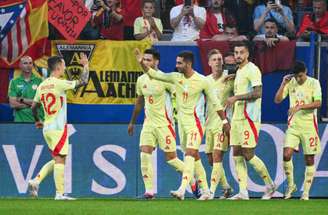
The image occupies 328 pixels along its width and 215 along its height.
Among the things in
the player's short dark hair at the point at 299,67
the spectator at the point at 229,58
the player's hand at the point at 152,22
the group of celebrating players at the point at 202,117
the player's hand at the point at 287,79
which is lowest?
the group of celebrating players at the point at 202,117

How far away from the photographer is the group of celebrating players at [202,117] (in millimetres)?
18922

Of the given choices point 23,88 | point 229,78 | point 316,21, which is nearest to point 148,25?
point 229,78

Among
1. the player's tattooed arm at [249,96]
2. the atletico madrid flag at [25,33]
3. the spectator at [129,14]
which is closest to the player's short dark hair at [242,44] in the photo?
the player's tattooed arm at [249,96]

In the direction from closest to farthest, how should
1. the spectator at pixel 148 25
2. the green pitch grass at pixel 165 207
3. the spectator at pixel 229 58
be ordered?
1. the green pitch grass at pixel 165 207
2. the spectator at pixel 229 58
3. the spectator at pixel 148 25

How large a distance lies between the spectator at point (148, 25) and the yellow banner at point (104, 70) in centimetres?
47

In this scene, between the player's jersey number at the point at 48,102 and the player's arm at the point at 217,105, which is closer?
the player's arm at the point at 217,105

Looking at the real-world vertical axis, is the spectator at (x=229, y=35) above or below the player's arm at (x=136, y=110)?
above

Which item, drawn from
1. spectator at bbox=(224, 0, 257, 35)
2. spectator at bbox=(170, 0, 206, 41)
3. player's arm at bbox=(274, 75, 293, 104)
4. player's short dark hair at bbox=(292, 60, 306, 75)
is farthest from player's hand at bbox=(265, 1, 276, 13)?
player's short dark hair at bbox=(292, 60, 306, 75)

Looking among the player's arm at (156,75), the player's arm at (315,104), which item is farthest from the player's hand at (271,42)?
the player's arm at (156,75)

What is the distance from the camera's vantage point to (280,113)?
22.0 meters

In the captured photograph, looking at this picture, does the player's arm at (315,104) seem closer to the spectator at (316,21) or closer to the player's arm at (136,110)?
the spectator at (316,21)

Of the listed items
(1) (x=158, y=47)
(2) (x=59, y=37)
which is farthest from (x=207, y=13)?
(2) (x=59, y=37)

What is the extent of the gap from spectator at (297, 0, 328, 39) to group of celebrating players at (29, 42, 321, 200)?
1.11 metres

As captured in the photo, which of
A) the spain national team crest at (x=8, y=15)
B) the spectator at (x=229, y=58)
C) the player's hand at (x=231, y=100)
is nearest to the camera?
the player's hand at (x=231, y=100)
